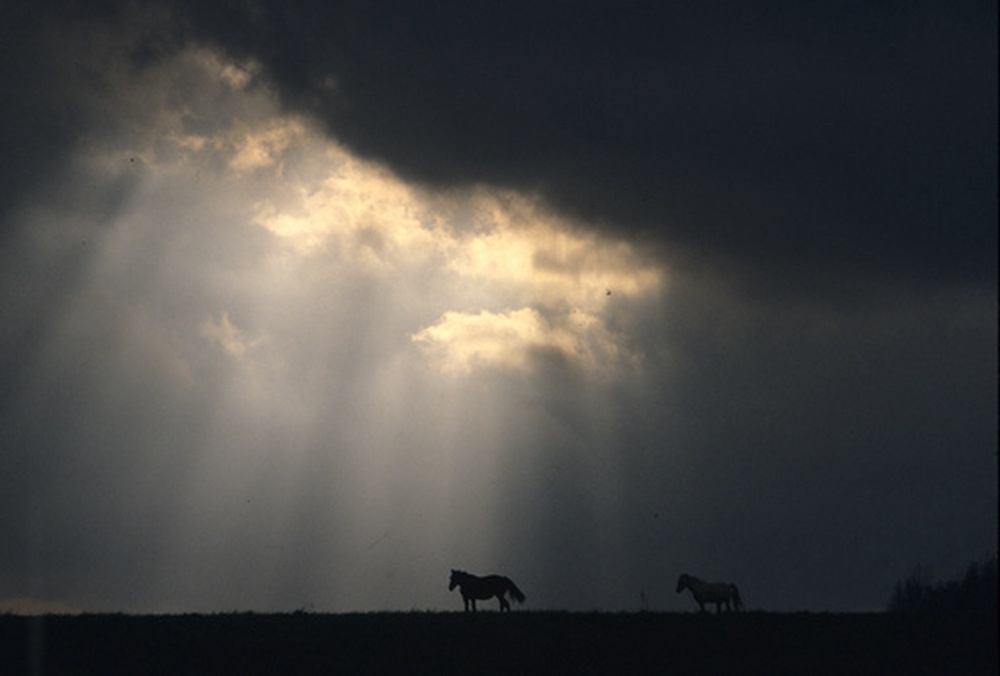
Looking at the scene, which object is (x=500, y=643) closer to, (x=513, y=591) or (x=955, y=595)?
(x=513, y=591)

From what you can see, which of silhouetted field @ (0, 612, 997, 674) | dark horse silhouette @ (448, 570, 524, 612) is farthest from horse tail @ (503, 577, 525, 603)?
silhouetted field @ (0, 612, 997, 674)

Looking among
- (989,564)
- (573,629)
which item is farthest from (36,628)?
(989,564)

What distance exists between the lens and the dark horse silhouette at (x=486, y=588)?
45375 mm

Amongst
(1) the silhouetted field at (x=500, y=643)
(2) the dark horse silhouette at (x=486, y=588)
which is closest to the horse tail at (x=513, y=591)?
(2) the dark horse silhouette at (x=486, y=588)

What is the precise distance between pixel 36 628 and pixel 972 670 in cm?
3097

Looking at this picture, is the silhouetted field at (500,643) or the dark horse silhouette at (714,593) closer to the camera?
the silhouetted field at (500,643)

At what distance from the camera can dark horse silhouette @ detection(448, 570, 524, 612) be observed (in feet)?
149

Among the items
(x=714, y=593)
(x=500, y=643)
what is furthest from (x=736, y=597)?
(x=500, y=643)

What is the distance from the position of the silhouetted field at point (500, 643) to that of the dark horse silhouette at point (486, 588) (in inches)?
314

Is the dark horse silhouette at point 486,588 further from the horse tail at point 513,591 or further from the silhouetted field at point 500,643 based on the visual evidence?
the silhouetted field at point 500,643

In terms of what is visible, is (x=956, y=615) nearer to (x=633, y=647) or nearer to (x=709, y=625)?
(x=709, y=625)

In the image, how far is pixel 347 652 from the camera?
109 ft

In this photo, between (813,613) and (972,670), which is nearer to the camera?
(972,670)

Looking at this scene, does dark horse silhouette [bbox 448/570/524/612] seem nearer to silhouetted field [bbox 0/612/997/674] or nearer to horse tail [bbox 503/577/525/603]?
horse tail [bbox 503/577/525/603]
